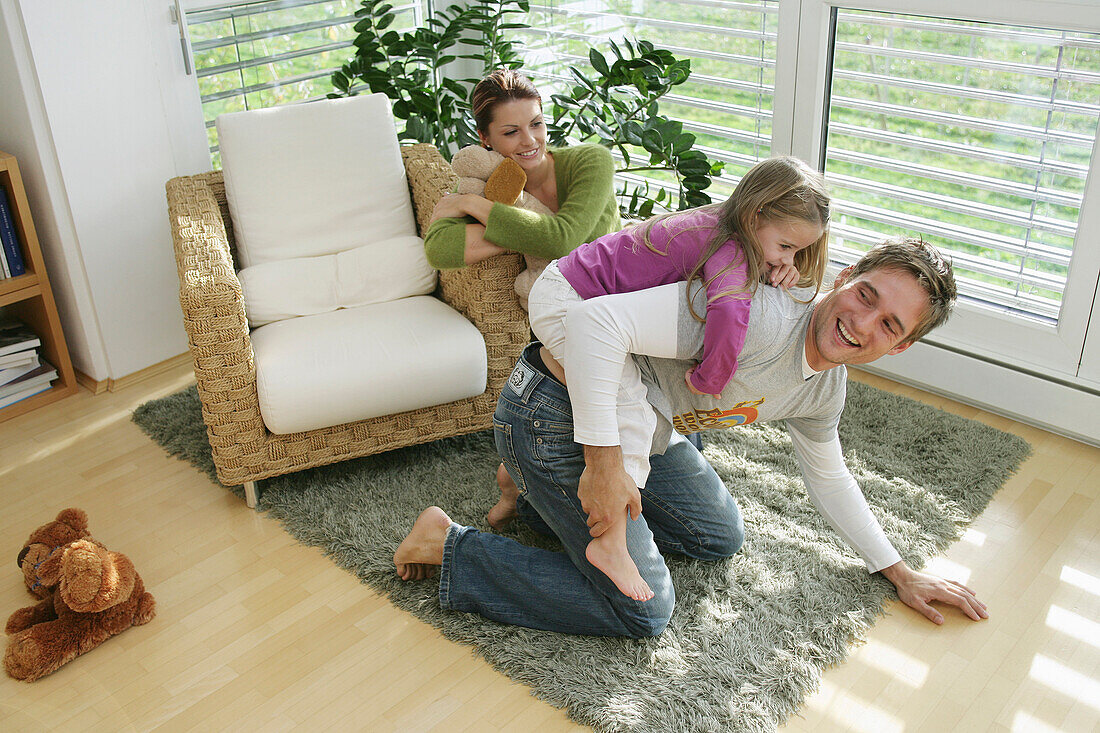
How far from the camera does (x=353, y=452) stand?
88.1 inches

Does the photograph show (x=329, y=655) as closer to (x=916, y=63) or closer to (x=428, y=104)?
(x=428, y=104)

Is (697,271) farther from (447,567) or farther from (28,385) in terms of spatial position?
(28,385)

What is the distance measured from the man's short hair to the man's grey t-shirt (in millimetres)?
164

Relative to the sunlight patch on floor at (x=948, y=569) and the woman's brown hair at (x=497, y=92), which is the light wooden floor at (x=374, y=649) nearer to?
the sunlight patch on floor at (x=948, y=569)

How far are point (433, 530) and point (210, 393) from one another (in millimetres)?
614

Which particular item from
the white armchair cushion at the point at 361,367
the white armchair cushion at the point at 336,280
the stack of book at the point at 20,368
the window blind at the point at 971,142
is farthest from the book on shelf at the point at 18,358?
the window blind at the point at 971,142

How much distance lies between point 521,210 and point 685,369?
61cm

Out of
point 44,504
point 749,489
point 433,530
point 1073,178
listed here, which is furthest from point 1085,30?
point 44,504

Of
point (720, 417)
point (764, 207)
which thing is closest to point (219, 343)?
point (720, 417)

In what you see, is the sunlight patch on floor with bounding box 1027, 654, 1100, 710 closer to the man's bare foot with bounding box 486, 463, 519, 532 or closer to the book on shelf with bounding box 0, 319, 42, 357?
the man's bare foot with bounding box 486, 463, 519, 532

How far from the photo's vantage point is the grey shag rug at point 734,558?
1.64 metres

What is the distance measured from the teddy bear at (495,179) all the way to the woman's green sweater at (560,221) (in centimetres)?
4

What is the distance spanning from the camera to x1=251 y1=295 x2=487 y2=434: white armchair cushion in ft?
6.82

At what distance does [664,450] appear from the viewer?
5.83 ft
